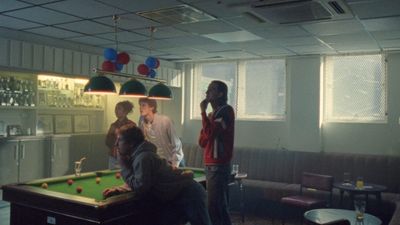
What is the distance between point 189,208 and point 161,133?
1.86 metres

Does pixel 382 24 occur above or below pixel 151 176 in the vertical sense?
above

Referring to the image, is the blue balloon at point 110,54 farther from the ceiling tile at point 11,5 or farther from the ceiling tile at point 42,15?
the ceiling tile at point 11,5

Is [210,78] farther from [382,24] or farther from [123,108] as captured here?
[382,24]

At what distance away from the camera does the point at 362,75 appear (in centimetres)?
710

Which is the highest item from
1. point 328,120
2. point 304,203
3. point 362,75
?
point 362,75

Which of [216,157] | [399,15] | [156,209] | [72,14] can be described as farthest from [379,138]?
[72,14]

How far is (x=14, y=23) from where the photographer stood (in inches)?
203

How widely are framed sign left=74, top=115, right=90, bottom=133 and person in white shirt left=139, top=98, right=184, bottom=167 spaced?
2632 mm

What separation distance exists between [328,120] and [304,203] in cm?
225

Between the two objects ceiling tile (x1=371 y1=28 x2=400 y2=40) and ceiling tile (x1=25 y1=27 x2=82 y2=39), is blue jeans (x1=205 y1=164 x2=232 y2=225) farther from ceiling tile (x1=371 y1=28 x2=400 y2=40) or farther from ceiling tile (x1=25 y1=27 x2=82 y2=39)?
ceiling tile (x1=25 y1=27 x2=82 y2=39)

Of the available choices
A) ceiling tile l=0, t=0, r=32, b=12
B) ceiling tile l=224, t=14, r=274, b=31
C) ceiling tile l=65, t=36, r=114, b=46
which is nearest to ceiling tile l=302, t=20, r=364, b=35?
ceiling tile l=224, t=14, r=274, b=31

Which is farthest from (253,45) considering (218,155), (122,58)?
(218,155)

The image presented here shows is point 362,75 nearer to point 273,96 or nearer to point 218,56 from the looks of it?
point 273,96

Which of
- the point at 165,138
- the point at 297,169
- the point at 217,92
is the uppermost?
the point at 217,92
